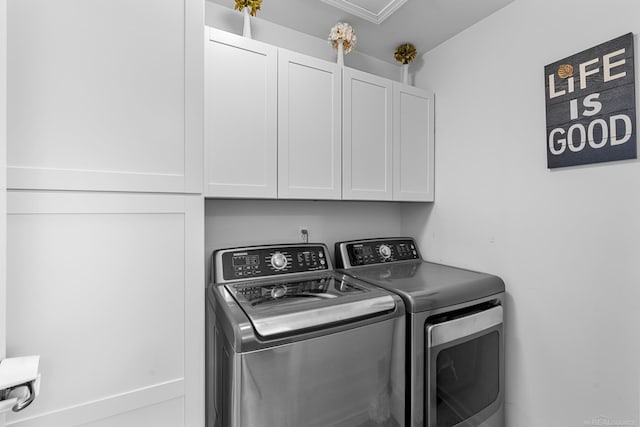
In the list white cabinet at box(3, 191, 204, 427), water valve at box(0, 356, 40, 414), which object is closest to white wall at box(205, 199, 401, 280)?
white cabinet at box(3, 191, 204, 427)

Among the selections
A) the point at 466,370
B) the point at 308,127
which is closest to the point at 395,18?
the point at 308,127

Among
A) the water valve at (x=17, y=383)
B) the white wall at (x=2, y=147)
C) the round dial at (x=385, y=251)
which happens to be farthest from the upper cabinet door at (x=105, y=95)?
the round dial at (x=385, y=251)

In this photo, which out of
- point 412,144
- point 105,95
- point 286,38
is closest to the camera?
point 105,95

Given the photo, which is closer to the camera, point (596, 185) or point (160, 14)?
point (160, 14)

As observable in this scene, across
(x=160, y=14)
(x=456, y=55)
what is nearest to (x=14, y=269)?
(x=160, y=14)

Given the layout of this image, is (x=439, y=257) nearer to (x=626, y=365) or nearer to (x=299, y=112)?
(x=626, y=365)

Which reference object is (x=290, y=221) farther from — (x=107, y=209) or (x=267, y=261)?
(x=107, y=209)

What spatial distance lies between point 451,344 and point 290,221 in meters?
1.07

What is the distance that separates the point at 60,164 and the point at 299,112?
38.8 inches

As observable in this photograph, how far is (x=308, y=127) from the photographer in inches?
58.6

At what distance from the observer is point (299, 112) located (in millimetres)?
1462

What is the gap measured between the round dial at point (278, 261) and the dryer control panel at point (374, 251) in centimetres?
38

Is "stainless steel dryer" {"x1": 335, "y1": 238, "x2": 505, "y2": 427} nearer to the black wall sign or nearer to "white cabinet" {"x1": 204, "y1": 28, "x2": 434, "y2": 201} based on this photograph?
"white cabinet" {"x1": 204, "y1": 28, "x2": 434, "y2": 201}

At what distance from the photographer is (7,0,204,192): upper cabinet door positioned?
0.78 metres
